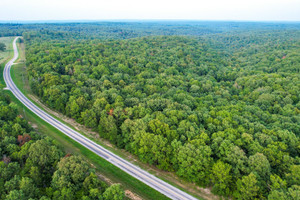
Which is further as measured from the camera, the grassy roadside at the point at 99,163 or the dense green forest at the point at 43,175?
the grassy roadside at the point at 99,163

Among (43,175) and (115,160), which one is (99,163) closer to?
(115,160)

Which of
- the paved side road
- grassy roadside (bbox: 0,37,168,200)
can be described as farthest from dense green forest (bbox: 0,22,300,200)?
grassy roadside (bbox: 0,37,168,200)

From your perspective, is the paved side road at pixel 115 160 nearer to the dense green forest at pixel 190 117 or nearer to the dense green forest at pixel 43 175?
the dense green forest at pixel 190 117

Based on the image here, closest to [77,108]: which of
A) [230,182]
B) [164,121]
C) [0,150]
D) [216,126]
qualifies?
[0,150]

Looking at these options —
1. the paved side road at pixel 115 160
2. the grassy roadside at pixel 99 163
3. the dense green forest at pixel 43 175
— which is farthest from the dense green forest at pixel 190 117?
the dense green forest at pixel 43 175

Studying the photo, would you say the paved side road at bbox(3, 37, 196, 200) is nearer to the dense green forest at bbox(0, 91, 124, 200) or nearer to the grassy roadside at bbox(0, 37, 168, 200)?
the grassy roadside at bbox(0, 37, 168, 200)

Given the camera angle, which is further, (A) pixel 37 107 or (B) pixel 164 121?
(A) pixel 37 107

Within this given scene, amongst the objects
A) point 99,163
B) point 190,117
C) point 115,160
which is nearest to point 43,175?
point 99,163

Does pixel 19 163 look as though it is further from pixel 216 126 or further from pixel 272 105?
pixel 272 105
